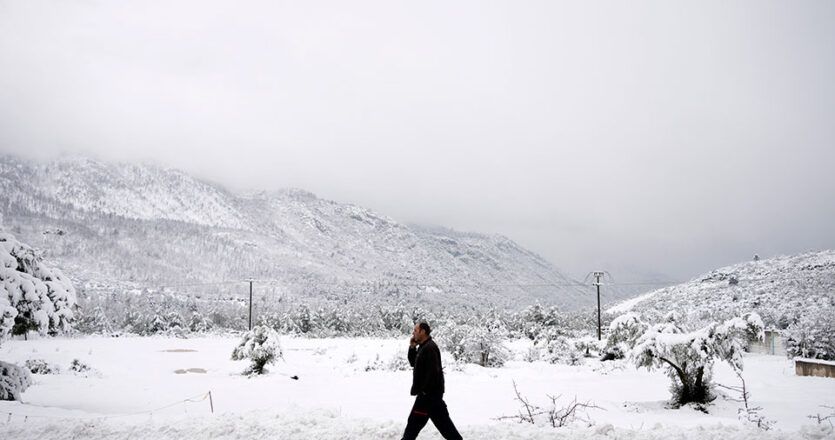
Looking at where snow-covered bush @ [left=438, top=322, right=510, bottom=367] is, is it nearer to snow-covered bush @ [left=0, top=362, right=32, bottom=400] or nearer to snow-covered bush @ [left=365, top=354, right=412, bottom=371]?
snow-covered bush @ [left=365, top=354, right=412, bottom=371]

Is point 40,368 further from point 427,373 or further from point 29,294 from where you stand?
point 427,373

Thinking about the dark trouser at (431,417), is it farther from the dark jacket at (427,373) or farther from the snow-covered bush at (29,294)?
the snow-covered bush at (29,294)

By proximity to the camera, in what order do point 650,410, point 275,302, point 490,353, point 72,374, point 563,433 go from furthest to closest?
1. point 275,302
2. point 490,353
3. point 72,374
4. point 650,410
5. point 563,433

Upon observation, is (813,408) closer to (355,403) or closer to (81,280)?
(355,403)

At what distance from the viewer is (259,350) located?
23969mm

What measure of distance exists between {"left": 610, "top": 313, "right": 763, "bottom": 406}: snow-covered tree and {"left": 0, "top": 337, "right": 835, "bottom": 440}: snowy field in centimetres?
71

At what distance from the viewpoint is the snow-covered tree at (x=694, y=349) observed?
14.8 metres

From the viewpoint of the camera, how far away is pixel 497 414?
1338 centimetres

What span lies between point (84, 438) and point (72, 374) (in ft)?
52.4

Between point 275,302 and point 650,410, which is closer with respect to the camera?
point 650,410

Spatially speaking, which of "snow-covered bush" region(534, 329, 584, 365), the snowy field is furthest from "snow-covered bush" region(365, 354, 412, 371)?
"snow-covered bush" region(534, 329, 584, 365)

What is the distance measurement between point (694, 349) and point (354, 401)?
9.93 m

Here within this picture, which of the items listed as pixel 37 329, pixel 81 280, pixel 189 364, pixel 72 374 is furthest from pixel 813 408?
pixel 81 280

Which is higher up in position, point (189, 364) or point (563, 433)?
point (563, 433)
